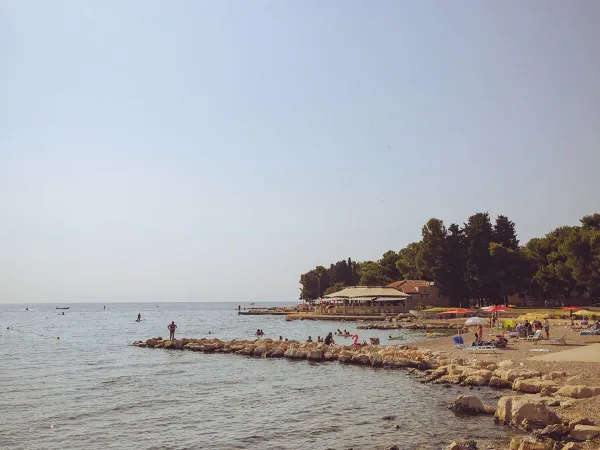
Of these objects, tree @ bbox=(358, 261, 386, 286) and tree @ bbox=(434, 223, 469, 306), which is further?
tree @ bbox=(358, 261, 386, 286)

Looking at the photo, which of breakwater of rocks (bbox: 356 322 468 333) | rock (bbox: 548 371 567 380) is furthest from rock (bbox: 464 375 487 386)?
breakwater of rocks (bbox: 356 322 468 333)

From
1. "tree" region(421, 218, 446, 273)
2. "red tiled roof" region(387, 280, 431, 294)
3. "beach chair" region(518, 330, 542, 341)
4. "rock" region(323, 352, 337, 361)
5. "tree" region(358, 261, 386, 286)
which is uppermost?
"tree" region(421, 218, 446, 273)

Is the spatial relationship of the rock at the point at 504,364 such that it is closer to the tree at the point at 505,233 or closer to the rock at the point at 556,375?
the rock at the point at 556,375

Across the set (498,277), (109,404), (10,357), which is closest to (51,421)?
(109,404)

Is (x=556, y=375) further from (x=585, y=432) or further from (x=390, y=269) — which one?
(x=390, y=269)

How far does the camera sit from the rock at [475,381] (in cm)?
2164

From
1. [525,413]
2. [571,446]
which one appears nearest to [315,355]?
[525,413]

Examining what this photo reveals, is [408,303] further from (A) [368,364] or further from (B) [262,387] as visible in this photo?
(B) [262,387]

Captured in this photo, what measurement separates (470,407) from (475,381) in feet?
16.0

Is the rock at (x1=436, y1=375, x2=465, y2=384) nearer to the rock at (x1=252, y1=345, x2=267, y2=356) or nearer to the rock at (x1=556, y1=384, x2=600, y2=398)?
the rock at (x1=556, y1=384, x2=600, y2=398)

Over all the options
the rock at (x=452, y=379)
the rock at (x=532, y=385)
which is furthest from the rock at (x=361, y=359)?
the rock at (x=532, y=385)

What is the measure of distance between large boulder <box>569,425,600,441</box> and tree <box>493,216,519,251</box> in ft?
265

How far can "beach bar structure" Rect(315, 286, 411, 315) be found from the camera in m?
73.2

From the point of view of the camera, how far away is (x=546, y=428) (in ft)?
46.0
